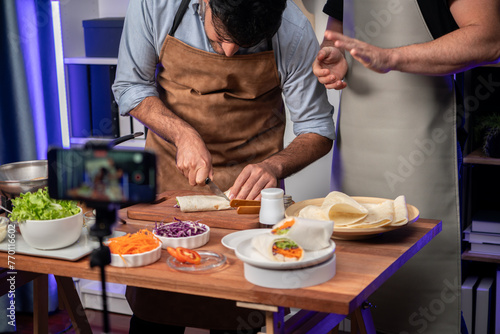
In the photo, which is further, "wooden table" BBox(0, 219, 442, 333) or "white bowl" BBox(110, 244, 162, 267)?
"white bowl" BBox(110, 244, 162, 267)

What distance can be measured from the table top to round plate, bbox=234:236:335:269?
47mm

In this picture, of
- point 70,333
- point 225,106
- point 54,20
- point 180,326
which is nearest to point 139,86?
point 225,106

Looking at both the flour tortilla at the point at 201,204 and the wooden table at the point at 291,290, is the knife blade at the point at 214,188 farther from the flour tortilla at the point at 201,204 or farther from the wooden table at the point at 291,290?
the wooden table at the point at 291,290

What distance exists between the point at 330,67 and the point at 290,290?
0.99 metres

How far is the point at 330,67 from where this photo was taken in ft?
6.60

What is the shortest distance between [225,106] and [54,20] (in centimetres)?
146

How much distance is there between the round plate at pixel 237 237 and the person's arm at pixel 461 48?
56 cm

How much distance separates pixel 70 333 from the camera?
3.05 meters

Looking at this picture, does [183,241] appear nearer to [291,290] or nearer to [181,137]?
[291,290]

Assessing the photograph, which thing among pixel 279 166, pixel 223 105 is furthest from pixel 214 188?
pixel 223 105

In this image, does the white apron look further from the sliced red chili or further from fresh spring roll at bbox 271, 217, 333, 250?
the sliced red chili

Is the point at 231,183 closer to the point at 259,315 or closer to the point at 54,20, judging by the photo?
the point at 259,315

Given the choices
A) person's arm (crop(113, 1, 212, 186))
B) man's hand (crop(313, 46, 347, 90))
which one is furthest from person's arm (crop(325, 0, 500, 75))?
person's arm (crop(113, 1, 212, 186))

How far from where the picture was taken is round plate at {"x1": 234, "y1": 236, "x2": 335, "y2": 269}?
1.21 m
